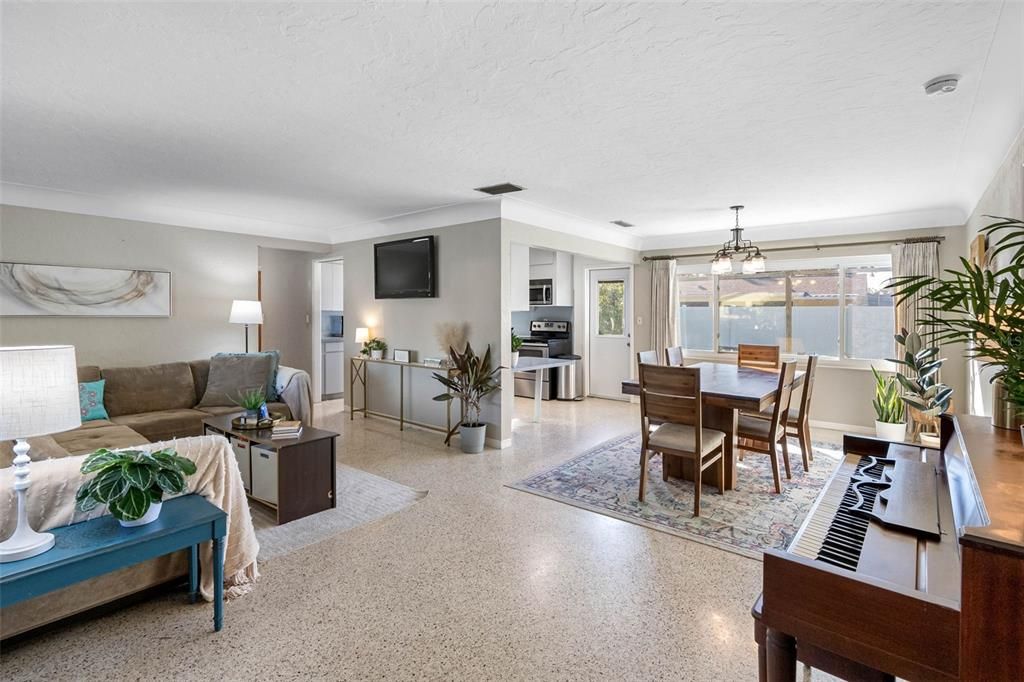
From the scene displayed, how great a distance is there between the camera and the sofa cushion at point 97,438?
11.3ft

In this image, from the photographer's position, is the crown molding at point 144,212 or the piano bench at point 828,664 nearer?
the piano bench at point 828,664

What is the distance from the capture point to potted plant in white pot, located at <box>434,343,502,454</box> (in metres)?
4.79

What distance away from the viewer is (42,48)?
2064mm

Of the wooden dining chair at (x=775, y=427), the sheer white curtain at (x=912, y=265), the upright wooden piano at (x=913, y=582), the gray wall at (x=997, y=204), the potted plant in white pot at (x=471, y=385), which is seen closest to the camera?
the upright wooden piano at (x=913, y=582)

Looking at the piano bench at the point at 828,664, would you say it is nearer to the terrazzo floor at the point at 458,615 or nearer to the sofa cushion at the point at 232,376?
the terrazzo floor at the point at 458,615

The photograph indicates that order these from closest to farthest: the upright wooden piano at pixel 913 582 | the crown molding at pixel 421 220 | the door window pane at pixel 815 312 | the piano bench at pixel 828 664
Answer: the upright wooden piano at pixel 913 582 < the piano bench at pixel 828 664 < the crown molding at pixel 421 220 < the door window pane at pixel 815 312

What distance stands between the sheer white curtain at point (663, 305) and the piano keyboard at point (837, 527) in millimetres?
4966

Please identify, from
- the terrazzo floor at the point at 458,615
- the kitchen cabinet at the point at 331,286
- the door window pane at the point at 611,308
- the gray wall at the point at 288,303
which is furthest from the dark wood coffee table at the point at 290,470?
the door window pane at the point at 611,308

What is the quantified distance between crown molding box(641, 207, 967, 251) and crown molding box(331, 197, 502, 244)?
122 inches

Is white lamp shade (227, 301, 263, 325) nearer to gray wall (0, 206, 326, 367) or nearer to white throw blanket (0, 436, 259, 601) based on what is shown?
gray wall (0, 206, 326, 367)

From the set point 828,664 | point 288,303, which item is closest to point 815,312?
point 828,664

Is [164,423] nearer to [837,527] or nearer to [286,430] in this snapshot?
[286,430]

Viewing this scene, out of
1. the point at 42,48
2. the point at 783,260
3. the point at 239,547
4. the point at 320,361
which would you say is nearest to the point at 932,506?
the point at 239,547

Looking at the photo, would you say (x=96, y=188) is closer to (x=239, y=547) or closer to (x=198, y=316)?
(x=198, y=316)
